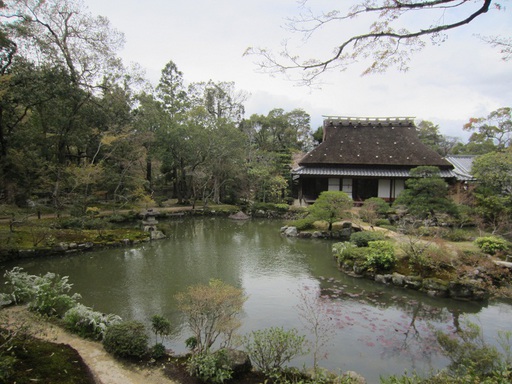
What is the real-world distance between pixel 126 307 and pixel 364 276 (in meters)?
6.65

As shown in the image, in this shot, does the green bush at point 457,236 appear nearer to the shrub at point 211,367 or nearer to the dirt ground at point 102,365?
the shrub at point 211,367

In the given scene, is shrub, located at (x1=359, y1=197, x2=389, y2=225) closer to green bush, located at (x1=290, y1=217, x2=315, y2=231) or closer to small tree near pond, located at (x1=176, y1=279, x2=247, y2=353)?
green bush, located at (x1=290, y1=217, x2=315, y2=231)

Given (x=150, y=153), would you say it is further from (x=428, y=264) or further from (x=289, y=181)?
(x=428, y=264)

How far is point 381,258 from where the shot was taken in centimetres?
961

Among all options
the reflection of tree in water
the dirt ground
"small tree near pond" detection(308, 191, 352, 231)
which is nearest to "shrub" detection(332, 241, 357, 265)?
the reflection of tree in water

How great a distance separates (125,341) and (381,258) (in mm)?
7395

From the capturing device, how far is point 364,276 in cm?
975

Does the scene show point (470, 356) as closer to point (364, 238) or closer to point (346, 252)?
point (346, 252)

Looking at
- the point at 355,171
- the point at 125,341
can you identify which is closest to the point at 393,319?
the point at 125,341

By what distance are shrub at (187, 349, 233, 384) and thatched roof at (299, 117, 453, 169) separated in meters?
17.8

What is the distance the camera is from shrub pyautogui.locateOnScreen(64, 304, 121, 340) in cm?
546

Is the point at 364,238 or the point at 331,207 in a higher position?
the point at 331,207

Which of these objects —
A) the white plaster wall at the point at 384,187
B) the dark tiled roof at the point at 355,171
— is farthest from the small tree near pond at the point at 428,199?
the white plaster wall at the point at 384,187

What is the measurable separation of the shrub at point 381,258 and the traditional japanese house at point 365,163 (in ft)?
36.7
